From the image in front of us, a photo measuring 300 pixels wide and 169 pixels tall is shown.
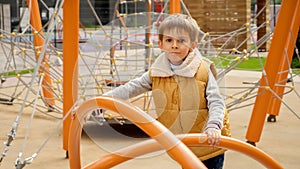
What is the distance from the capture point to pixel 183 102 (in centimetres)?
182

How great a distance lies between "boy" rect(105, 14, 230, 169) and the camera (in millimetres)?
1824

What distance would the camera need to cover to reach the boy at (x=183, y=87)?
1.82m

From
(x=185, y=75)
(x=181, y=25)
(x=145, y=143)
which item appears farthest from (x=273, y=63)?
(x=145, y=143)

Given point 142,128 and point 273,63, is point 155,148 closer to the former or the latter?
point 142,128

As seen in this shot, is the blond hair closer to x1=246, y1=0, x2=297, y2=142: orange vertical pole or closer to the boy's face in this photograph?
the boy's face

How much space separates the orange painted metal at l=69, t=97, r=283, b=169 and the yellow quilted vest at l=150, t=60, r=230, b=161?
69 mm

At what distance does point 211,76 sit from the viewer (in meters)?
2.02

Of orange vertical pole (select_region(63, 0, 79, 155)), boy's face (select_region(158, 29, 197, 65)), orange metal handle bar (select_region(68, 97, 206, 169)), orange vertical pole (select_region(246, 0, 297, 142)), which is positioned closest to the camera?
orange metal handle bar (select_region(68, 97, 206, 169))

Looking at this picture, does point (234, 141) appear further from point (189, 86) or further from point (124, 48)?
point (124, 48)

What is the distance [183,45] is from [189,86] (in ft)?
0.45

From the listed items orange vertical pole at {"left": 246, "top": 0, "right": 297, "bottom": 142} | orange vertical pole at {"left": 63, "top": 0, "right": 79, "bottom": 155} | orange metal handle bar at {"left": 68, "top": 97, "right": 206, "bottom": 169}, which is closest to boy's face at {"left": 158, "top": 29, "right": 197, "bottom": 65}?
orange metal handle bar at {"left": 68, "top": 97, "right": 206, "bottom": 169}

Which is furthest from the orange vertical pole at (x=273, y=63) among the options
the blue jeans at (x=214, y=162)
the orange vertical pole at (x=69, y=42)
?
the blue jeans at (x=214, y=162)

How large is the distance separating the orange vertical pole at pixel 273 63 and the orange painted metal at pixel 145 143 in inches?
69.3

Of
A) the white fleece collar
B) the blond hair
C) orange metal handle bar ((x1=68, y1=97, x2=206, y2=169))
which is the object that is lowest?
orange metal handle bar ((x1=68, y1=97, x2=206, y2=169))
